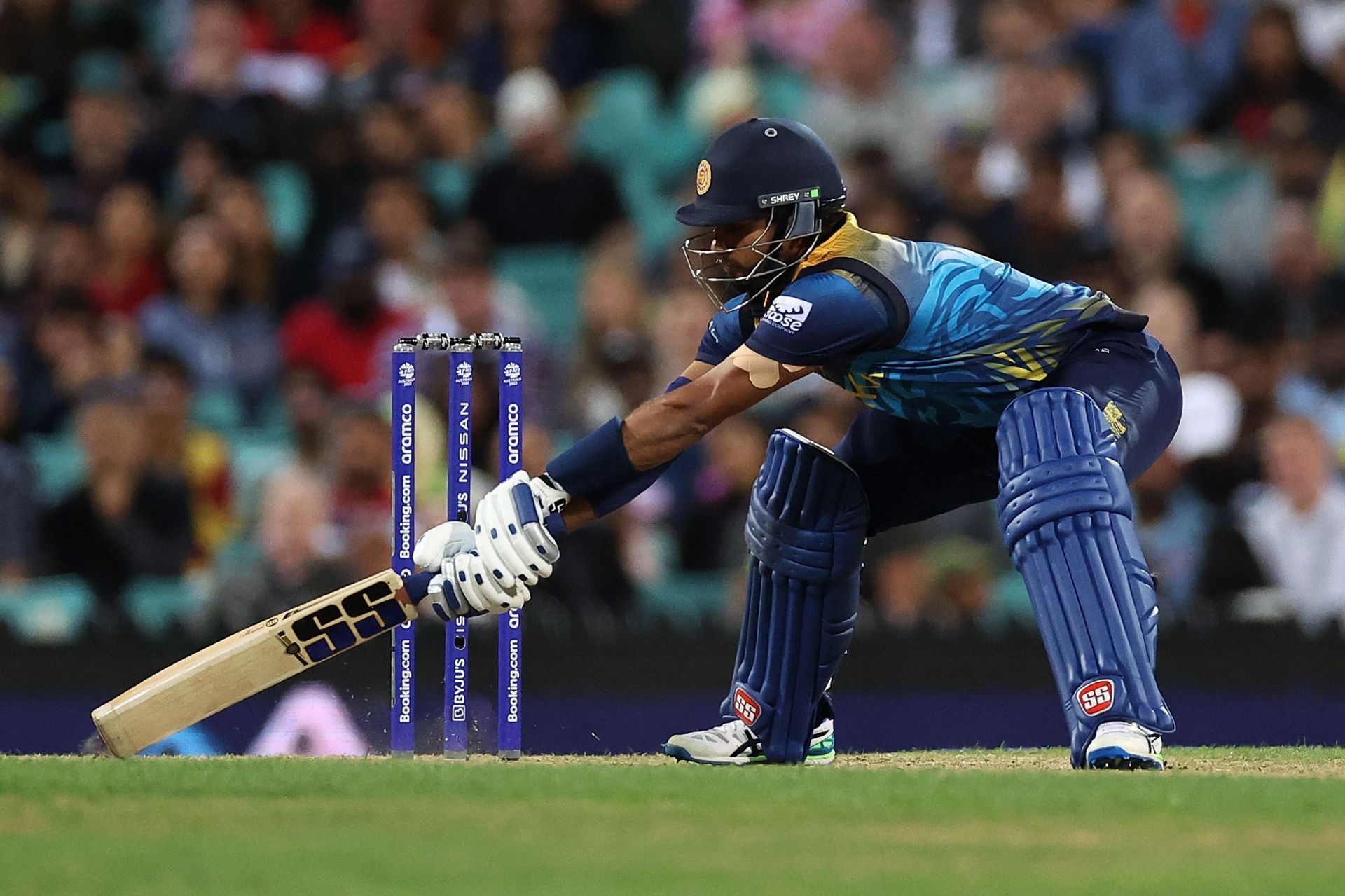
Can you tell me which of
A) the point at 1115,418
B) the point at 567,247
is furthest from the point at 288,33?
the point at 1115,418

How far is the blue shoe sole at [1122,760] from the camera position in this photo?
5402 millimetres

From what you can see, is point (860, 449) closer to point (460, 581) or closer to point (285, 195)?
point (460, 581)

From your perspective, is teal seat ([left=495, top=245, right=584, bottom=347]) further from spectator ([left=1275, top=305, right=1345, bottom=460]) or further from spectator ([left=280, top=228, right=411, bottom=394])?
spectator ([left=1275, top=305, right=1345, bottom=460])

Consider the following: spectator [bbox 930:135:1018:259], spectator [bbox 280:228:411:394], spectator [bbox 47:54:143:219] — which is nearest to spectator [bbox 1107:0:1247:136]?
spectator [bbox 930:135:1018:259]

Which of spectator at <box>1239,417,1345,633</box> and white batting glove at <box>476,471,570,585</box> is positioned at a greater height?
spectator at <box>1239,417,1345,633</box>

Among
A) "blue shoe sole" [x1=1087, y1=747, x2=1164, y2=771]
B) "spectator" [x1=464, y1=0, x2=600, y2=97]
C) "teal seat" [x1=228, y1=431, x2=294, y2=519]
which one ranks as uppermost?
"spectator" [x1=464, y1=0, x2=600, y2=97]

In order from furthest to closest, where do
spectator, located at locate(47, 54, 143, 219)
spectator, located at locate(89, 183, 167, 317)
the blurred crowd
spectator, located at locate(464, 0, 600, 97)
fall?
spectator, located at locate(464, 0, 600, 97), spectator, located at locate(47, 54, 143, 219), spectator, located at locate(89, 183, 167, 317), the blurred crowd

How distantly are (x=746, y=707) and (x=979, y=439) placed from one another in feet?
3.58

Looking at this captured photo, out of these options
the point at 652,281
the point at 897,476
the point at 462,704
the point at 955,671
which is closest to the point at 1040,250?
the point at 652,281

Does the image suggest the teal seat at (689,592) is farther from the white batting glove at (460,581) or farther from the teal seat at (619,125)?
the white batting glove at (460,581)

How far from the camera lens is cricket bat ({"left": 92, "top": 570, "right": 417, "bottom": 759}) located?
5656 millimetres

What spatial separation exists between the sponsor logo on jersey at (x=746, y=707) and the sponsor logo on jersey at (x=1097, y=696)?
3.83ft

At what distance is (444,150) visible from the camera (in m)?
11.8

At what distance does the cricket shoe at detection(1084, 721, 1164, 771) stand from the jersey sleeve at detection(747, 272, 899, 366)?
4.06 ft
